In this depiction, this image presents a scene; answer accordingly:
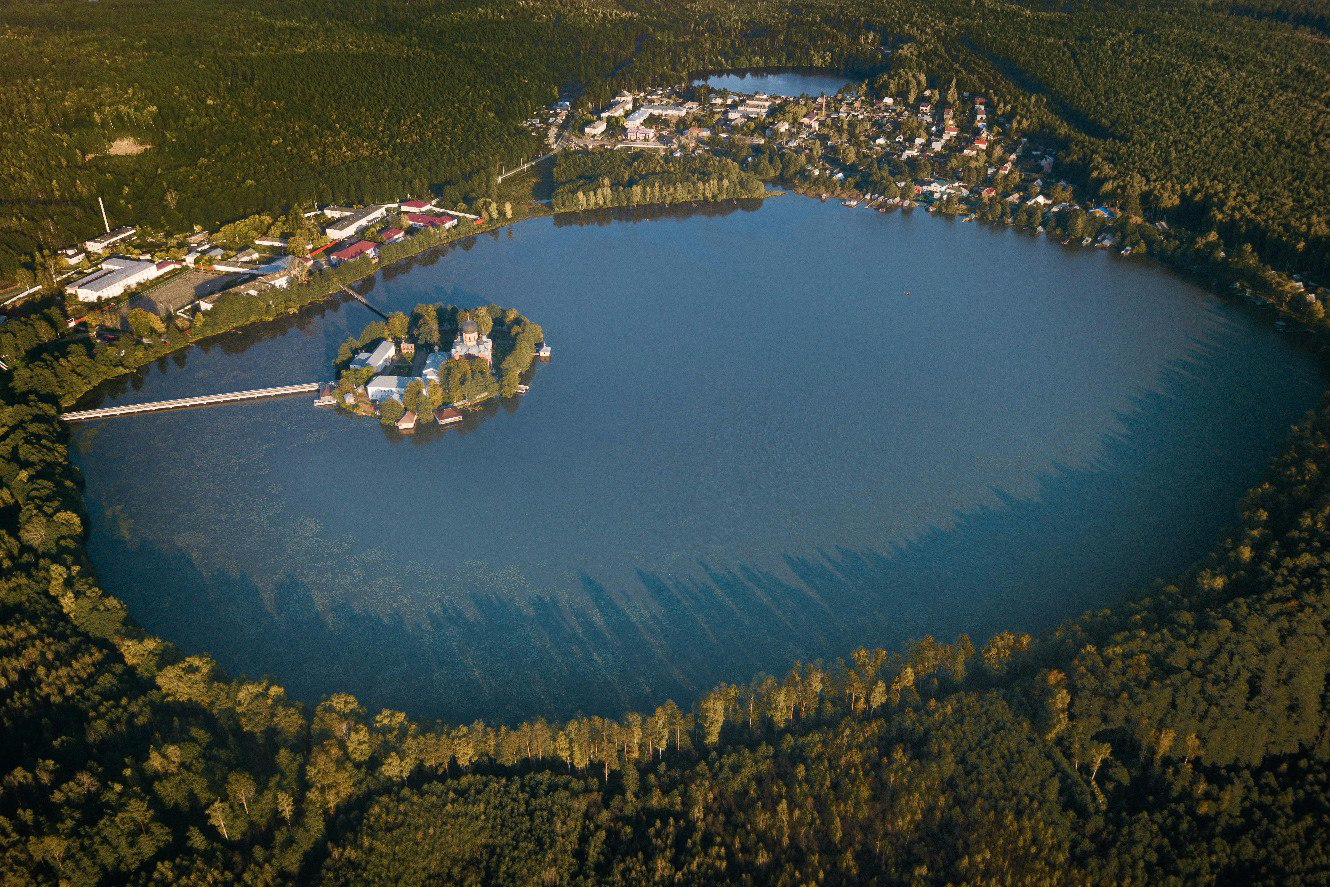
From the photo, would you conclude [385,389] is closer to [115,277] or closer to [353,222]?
[115,277]

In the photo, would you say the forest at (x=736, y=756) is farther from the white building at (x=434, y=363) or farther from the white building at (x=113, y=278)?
the white building at (x=434, y=363)

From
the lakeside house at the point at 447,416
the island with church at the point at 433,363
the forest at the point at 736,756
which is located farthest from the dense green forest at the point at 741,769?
the lakeside house at the point at 447,416

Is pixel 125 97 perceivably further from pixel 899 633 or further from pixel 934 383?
pixel 899 633

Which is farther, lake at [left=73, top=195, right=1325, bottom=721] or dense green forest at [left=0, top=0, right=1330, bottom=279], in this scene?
dense green forest at [left=0, top=0, right=1330, bottom=279]

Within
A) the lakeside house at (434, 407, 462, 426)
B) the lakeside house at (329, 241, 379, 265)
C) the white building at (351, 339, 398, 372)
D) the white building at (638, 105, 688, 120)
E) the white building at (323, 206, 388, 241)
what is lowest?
the lakeside house at (434, 407, 462, 426)

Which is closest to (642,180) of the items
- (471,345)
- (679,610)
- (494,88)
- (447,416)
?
(494,88)

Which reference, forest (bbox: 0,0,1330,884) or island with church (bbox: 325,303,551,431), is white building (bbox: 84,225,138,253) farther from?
island with church (bbox: 325,303,551,431)

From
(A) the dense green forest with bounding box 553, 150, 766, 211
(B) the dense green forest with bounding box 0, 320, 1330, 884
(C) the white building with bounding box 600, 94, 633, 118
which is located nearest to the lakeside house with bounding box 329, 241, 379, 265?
(A) the dense green forest with bounding box 553, 150, 766, 211
